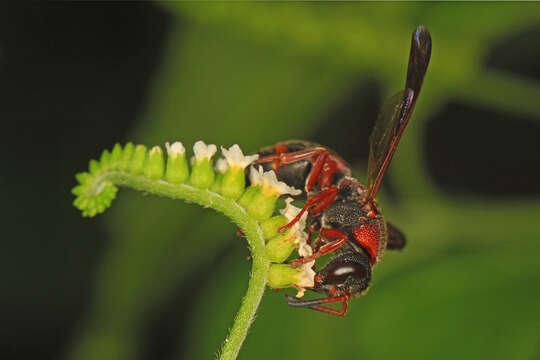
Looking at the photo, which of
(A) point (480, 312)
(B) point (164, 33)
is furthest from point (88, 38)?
(A) point (480, 312)

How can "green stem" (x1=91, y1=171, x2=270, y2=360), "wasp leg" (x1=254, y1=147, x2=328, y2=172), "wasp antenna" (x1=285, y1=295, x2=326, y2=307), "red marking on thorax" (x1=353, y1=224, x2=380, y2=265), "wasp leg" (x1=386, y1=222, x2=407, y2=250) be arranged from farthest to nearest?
"wasp leg" (x1=386, y1=222, x2=407, y2=250), "wasp leg" (x1=254, y1=147, x2=328, y2=172), "red marking on thorax" (x1=353, y1=224, x2=380, y2=265), "wasp antenna" (x1=285, y1=295, x2=326, y2=307), "green stem" (x1=91, y1=171, x2=270, y2=360)

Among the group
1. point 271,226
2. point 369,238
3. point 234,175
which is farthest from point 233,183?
point 369,238

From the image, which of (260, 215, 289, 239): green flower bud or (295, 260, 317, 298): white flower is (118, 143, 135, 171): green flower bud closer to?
(260, 215, 289, 239): green flower bud

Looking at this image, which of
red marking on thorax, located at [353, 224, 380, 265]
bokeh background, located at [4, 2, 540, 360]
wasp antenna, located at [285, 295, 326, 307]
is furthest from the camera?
bokeh background, located at [4, 2, 540, 360]

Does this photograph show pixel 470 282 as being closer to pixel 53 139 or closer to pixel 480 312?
pixel 480 312

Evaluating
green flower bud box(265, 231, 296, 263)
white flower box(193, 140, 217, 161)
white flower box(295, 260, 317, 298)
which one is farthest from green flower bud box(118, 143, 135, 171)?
white flower box(295, 260, 317, 298)

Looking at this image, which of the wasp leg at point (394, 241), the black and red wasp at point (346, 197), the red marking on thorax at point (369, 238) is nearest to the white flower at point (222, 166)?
the black and red wasp at point (346, 197)
